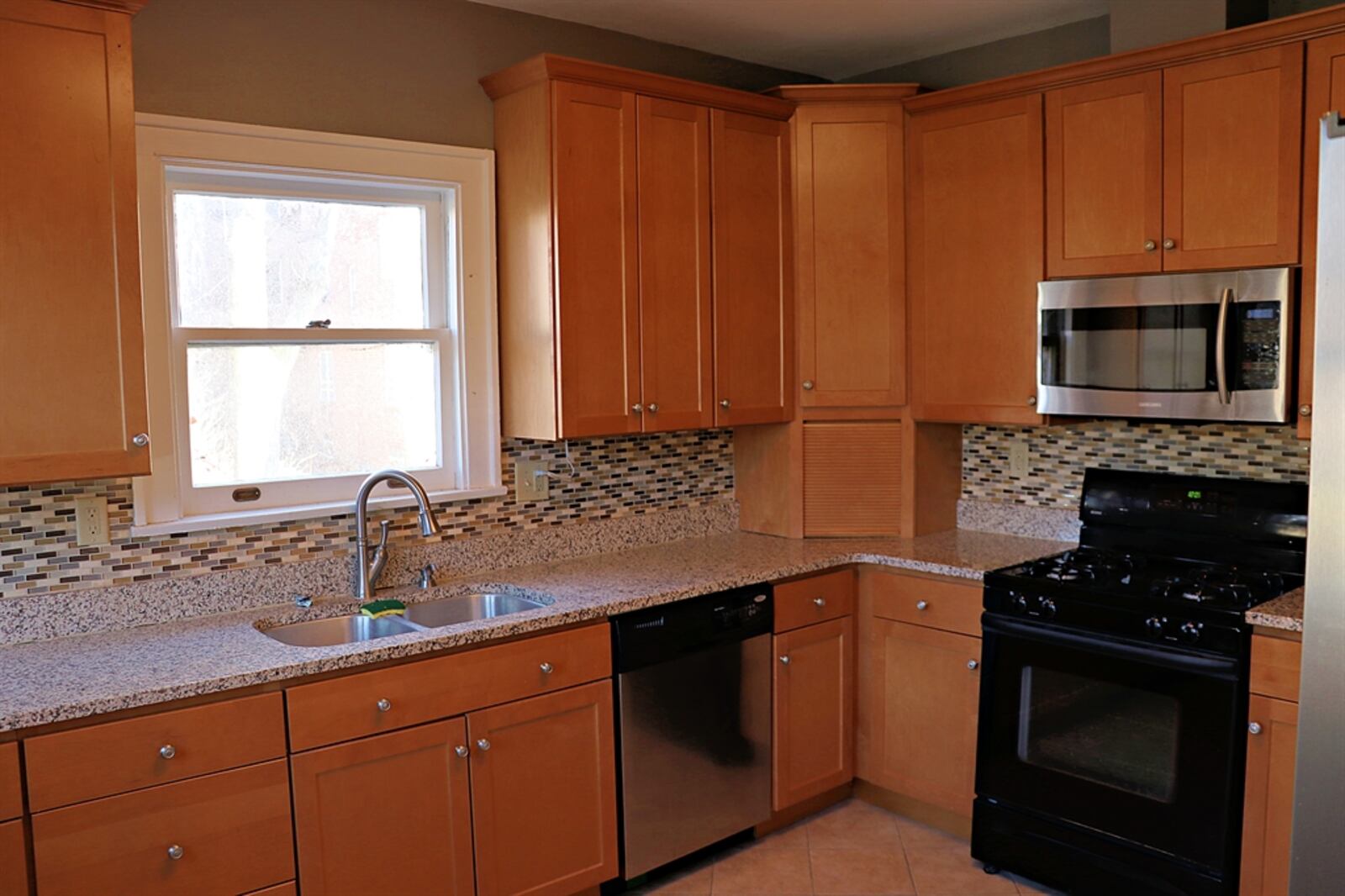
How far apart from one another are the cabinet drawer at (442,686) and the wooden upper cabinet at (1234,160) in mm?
1920

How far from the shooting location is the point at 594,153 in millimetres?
3195

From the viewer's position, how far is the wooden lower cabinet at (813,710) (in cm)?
339

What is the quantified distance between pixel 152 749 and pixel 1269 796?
2.46m

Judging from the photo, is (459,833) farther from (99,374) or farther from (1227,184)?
(1227,184)

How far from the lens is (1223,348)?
9.76ft

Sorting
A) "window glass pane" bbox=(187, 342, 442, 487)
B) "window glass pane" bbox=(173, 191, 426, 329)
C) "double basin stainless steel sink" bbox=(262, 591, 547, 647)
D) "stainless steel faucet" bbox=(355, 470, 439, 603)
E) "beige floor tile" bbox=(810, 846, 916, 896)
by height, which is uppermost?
"window glass pane" bbox=(173, 191, 426, 329)

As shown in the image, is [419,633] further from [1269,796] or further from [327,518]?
[1269,796]

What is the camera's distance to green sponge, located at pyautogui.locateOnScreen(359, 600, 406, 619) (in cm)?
290

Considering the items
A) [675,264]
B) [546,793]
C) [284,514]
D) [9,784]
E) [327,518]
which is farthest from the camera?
[675,264]

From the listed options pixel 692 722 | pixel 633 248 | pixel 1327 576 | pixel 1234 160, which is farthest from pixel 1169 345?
pixel 1327 576

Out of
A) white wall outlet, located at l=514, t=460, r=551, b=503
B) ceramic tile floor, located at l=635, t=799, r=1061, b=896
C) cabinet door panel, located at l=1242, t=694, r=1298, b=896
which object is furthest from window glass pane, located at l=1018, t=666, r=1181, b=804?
white wall outlet, located at l=514, t=460, r=551, b=503

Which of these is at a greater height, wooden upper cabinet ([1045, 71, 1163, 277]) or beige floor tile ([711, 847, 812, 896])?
wooden upper cabinet ([1045, 71, 1163, 277])

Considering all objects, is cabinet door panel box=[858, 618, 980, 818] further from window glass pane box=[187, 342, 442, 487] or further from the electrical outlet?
the electrical outlet

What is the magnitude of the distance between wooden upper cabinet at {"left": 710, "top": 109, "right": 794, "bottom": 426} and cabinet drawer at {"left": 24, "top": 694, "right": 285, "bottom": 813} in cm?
172
